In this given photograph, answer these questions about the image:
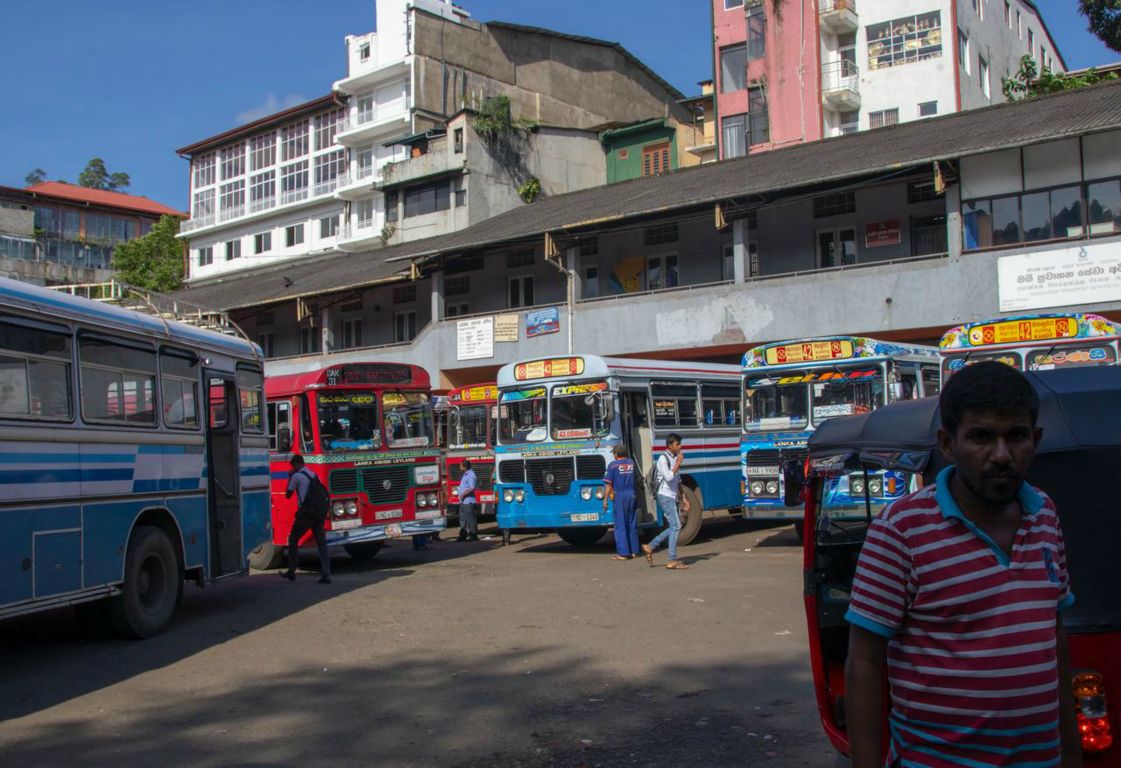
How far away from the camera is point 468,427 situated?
2306cm

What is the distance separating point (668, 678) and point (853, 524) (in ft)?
9.34

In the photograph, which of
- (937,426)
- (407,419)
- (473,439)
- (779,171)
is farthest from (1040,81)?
(937,426)

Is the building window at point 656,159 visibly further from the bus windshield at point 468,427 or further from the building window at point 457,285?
the bus windshield at point 468,427

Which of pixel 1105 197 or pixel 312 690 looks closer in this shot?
pixel 312 690

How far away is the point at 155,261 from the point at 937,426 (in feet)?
217

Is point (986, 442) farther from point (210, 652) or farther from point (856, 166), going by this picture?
point (856, 166)

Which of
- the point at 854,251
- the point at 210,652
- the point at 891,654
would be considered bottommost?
the point at 210,652

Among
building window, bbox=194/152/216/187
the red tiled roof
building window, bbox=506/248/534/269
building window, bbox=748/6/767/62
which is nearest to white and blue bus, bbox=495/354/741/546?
building window, bbox=506/248/534/269

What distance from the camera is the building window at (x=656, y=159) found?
4819 centimetres

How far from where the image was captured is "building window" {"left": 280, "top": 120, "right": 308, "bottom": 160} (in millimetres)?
61625

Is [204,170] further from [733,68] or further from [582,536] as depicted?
[582,536]

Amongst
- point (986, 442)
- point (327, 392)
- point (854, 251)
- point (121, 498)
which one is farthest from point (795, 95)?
point (986, 442)

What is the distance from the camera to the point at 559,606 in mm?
11844

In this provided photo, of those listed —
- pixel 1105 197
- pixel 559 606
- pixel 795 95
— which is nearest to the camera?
pixel 559 606
